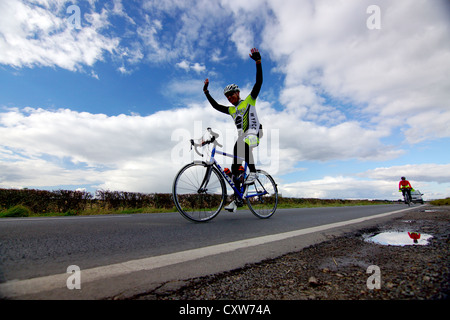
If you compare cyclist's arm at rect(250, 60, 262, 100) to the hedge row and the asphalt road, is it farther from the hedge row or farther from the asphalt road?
the hedge row

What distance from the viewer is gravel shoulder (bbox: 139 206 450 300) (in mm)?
1105

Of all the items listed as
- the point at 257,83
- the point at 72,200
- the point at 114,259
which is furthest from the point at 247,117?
the point at 72,200

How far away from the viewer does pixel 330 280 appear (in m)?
1.32

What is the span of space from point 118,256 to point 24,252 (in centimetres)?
78

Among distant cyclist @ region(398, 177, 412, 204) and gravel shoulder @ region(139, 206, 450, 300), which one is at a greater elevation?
distant cyclist @ region(398, 177, 412, 204)

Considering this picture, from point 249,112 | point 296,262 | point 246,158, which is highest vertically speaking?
point 249,112

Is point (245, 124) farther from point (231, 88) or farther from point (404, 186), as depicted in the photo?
point (404, 186)

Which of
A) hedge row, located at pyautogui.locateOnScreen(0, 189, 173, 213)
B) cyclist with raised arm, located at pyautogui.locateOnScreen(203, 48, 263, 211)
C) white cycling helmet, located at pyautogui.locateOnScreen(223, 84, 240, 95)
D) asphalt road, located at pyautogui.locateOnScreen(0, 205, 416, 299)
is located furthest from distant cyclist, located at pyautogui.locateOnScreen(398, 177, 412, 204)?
asphalt road, located at pyautogui.locateOnScreen(0, 205, 416, 299)

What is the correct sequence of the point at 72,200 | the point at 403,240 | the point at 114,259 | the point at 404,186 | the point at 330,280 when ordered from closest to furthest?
the point at 330,280 < the point at 114,259 < the point at 403,240 < the point at 72,200 < the point at 404,186

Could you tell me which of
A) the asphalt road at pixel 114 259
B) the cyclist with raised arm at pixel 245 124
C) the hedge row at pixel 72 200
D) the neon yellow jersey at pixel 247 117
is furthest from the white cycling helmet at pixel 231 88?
the hedge row at pixel 72 200

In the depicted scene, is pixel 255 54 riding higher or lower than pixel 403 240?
higher

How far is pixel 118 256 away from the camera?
182cm
